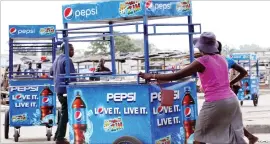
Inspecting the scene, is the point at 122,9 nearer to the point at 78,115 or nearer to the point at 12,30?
the point at 78,115

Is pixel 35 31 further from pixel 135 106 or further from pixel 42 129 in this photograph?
pixel 135 106

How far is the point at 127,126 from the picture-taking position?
8.09m

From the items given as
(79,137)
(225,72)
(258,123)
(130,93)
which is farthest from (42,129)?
(225,72)

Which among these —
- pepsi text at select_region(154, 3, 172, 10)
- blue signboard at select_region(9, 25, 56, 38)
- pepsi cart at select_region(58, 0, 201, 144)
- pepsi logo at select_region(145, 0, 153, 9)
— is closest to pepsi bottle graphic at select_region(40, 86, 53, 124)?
blue signboard at select_region(9, 25, 56, 38)

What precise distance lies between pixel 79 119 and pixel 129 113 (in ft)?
3.09

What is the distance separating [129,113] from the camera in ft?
26.3

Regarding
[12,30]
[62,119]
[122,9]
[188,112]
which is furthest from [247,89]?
[122,9]

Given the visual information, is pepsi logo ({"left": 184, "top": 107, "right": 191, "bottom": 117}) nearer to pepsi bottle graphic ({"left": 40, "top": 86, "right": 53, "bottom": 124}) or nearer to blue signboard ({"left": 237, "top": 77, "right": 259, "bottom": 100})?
pepsi bottle graphic ({"left": 40, "top": 86, "right": 53, "bottom": 124})

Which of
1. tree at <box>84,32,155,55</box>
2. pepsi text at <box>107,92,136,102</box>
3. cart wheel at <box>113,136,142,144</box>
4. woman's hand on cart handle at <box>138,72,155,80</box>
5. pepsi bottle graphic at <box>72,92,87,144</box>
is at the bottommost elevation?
cart wheel at <box>113,136,142,144</box>

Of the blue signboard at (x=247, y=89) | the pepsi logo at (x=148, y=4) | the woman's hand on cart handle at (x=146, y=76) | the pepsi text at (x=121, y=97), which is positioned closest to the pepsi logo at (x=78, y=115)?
the pepsi text at (x=121, y=97)

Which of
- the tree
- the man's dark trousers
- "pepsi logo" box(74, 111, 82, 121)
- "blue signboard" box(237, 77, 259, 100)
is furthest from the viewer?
"blue signboard" box(237, 77, 259, 100)

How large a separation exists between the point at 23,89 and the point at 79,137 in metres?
4.51

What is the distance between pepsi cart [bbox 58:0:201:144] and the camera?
787cm

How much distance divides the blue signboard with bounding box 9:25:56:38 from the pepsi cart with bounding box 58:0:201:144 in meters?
4.17
